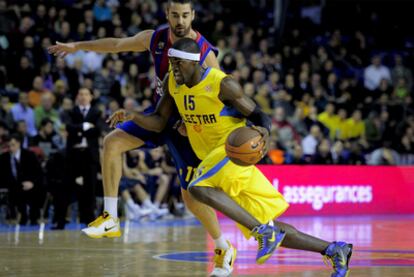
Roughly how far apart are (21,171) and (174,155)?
6.94 metres

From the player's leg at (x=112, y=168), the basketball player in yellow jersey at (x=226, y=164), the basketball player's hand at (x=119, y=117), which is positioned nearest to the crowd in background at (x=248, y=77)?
the player's leg at (x=112, y=168)

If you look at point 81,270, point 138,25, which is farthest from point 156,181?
point 81,270

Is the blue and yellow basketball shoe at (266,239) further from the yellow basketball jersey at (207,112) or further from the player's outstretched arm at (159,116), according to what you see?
the player's outstretched arm at (159,116)

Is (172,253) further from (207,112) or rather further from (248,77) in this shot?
(248,77)

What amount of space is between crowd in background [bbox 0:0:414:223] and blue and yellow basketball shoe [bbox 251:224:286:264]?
7044 mm

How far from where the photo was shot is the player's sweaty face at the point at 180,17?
767 centimetres

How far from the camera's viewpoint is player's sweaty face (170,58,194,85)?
23.3ft

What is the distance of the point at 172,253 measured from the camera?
9.80 metres

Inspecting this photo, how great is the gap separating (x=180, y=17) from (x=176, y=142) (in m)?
1.09

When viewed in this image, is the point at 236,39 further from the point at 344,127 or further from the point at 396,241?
the point at 396,241

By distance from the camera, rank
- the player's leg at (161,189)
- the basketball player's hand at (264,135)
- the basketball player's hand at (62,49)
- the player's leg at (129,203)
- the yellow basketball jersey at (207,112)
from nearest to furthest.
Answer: the basketball player's hand at (264,135), the yellow basketball jersey at (207,112), the basketball player's hand at (62,49), the player's leg at (129,203), the player's leg at (161,189)

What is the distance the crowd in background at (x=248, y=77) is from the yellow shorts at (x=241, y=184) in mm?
6638

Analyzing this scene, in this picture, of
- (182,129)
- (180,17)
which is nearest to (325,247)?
(182,129)

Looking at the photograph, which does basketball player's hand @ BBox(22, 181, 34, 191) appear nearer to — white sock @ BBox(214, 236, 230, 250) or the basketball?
white sock @ BBox(214, 236, 230, 250)
